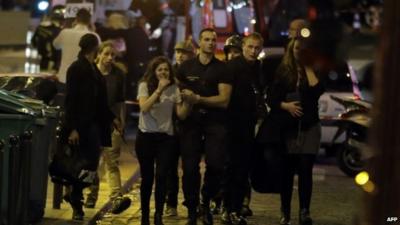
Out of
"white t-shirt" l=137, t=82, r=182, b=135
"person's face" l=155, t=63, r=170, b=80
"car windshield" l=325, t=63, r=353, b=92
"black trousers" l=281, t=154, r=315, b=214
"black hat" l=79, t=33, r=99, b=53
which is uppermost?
"black hat" l=79, t=33, r=99, b=53

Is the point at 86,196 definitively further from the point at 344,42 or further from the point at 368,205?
the point at 368,205


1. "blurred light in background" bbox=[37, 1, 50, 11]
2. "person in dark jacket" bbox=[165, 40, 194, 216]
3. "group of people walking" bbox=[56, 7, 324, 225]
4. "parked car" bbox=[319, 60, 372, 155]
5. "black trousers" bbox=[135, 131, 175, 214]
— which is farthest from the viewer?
"blurred light in background" bbox=[37, 1, 50, 11]

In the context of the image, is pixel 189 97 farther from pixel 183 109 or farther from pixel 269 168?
pixel 269 168

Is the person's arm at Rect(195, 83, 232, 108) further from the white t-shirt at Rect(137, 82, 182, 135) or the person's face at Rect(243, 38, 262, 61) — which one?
the person's face at Rect(243, 38, 262, 61)

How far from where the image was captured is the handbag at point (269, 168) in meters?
9.59

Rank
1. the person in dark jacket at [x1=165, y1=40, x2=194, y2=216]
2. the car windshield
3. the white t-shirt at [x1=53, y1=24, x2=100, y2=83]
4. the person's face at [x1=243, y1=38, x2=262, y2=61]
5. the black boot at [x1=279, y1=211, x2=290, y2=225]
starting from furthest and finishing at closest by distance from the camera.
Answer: the car windshield → the white t-shirt at [x1=53, y1=24, x2=100, y2=83] → the person in dark jacket at [x1=165, y1=40, x2=194, y2=216] → the person's face at [x1=243, y1=38, x2=262, y2=61] → the black boot at [x1=279, y1=211, x2=290, y2=225]

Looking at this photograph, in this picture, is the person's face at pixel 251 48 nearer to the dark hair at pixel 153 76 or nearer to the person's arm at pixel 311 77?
the person's arm at pixel 311 77

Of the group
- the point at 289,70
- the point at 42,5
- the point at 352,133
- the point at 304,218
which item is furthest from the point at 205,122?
the point at 42,5

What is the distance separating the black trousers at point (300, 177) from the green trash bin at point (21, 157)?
2469mm

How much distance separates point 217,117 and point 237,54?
3.75ft

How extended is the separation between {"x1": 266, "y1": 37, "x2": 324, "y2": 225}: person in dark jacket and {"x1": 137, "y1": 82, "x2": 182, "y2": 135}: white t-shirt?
1.09m

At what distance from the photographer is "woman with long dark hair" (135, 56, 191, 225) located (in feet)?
29.6

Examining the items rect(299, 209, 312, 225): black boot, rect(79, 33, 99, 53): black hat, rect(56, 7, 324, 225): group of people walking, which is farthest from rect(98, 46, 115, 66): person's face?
rect(299, 209, 312, 225): black boot

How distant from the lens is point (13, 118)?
Answer: 8031mm
